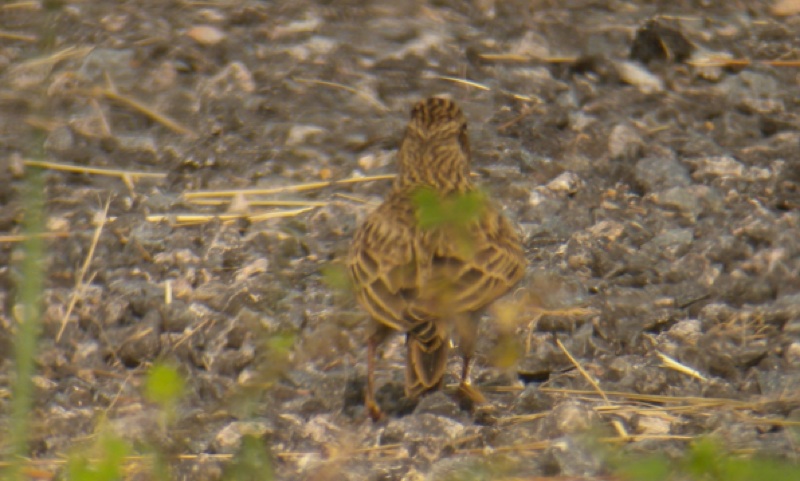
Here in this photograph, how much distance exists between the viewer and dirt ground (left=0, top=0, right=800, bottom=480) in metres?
4.46

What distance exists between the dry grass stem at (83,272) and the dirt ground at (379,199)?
A: 0.05 ft

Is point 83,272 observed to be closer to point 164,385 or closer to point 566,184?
point 566,184

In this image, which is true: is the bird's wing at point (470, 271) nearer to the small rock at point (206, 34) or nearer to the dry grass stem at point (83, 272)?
the dry grass stem at point (83, 272)

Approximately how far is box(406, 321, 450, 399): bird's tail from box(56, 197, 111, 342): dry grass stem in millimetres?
1557

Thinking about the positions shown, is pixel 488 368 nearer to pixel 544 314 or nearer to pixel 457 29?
pixel 544 314

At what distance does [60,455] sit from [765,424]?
7.26 feet

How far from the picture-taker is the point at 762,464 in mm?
2090

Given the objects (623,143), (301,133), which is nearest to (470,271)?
(623,143)

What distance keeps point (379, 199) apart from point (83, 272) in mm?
1398

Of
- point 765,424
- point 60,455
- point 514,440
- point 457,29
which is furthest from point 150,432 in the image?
point 457,29

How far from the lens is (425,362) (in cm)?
450

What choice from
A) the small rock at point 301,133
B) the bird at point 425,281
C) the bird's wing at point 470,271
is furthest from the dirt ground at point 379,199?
the bird's wing at point 470,271

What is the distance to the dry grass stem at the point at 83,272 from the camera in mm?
5422

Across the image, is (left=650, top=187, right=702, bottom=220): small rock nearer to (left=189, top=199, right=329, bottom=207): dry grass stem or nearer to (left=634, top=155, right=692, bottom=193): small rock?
(left=634, top=155, right=692, bottom=193): small rock
